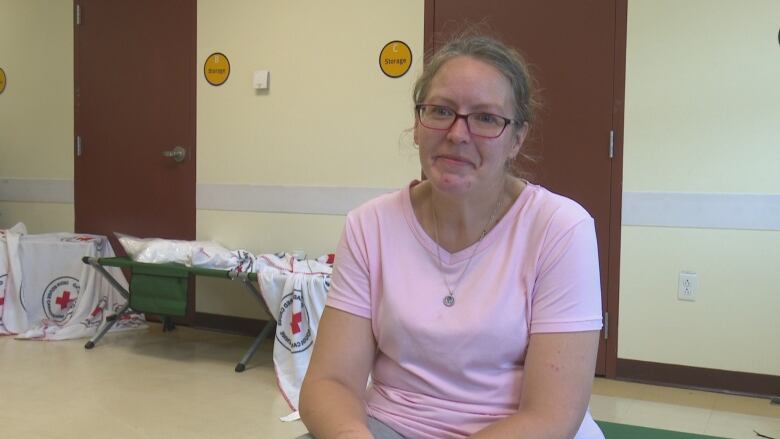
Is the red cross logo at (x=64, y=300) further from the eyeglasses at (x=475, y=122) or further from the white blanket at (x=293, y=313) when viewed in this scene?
the eyeglasses at (x=475, y=122)

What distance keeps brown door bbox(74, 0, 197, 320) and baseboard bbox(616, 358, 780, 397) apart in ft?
8.97

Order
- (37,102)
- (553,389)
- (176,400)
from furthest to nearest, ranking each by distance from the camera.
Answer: (37,102), (176,400), (553,389)

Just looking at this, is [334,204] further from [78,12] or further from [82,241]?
[78,12]

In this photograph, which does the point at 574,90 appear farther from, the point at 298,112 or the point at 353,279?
the point at 353,279

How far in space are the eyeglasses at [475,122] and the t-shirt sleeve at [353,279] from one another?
28 cm

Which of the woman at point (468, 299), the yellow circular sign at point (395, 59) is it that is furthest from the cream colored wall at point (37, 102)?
the woman at point (468, 299)

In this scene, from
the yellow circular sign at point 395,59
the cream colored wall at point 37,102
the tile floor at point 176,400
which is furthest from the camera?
the cream colored wall at point 37,102

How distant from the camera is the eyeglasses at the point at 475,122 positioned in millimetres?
1255

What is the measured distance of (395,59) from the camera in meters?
3.74

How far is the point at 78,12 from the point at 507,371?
440 cm

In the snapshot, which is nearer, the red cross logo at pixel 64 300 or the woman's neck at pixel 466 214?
the woman's neck at pixel 466 214

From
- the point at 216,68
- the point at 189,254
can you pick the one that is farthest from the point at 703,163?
the point at 216,68

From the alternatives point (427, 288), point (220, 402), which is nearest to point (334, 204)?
point (220, 402)

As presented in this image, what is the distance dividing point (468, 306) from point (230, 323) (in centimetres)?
331
